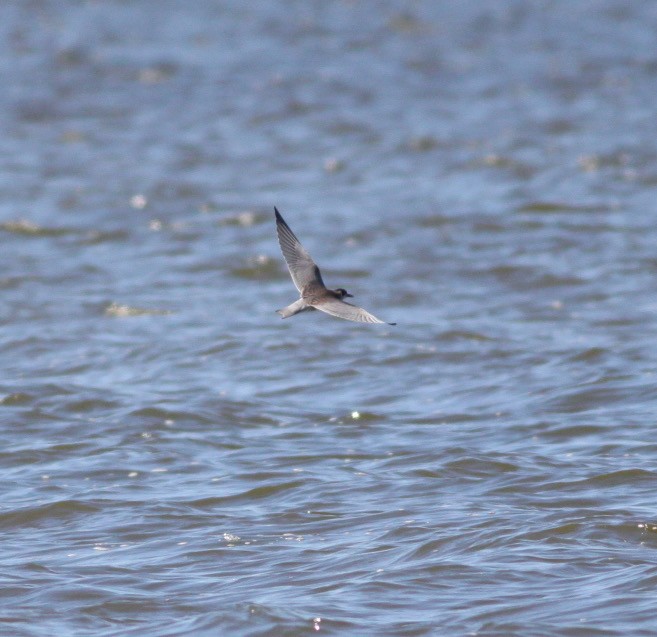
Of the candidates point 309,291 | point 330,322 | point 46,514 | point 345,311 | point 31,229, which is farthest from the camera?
point 31,229

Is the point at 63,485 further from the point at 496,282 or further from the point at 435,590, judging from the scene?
the point at 496,282

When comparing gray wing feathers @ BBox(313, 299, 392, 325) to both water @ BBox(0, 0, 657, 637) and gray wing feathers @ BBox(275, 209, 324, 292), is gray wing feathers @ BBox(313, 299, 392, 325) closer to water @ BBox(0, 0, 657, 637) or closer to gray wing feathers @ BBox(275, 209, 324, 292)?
gray wing feathers @ BBox(275, 209, 324, 292)

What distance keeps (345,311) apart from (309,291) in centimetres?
55

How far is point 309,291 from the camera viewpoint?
6.89 metres

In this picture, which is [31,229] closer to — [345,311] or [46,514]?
[46,514]

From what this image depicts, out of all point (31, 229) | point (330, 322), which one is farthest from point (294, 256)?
point (31, 229)

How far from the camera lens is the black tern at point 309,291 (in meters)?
6.37

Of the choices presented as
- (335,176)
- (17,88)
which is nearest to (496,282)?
(335,176)

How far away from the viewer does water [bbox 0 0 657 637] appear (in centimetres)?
631

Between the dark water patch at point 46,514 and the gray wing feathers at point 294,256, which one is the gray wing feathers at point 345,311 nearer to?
the gray wing feathers at point 294,256

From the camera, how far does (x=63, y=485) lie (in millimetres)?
7582

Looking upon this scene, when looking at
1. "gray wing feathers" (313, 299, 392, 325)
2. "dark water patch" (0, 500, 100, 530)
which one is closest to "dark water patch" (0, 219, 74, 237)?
"dark water patch" (0, 500, 100, 530)

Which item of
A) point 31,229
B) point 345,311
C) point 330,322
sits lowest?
point 330,322

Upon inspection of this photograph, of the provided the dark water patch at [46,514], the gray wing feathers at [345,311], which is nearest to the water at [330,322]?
the dark water patch at [46,514]
